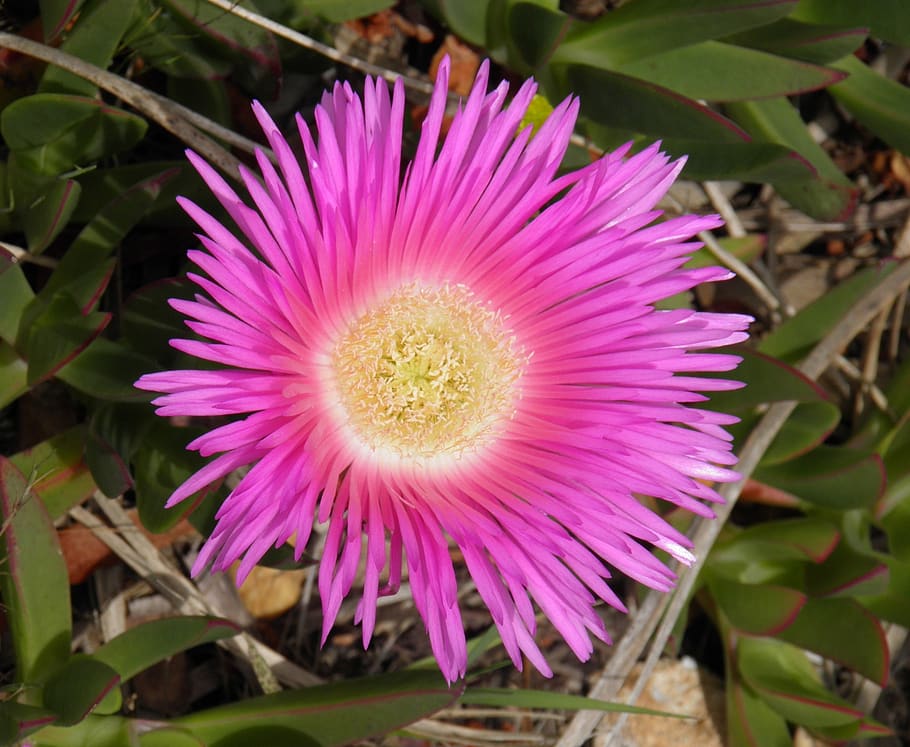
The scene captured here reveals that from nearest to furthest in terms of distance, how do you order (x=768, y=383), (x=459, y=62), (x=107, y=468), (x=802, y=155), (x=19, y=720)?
1. (x=19, y=720)
2. (x=107, y=468)
3. (x=768, y=383)
4. (x=802, y=155)
5. (x=459, y=62)

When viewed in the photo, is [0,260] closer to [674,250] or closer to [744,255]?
[674,250]

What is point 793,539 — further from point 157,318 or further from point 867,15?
point 157,318

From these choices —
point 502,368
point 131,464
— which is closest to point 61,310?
point 131,464

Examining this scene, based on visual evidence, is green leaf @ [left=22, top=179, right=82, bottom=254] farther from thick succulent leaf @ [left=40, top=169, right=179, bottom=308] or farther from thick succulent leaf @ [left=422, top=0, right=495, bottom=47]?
thick succulent leaf @ [left=422, top=0, right=495, bottom=47]

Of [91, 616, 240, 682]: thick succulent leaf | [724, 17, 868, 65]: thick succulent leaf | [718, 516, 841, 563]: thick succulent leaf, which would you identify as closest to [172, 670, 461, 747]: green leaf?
[91, 616, 240, 682]: thick succulent leaf

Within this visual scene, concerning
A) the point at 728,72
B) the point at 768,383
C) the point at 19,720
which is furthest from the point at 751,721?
the point at 19,720

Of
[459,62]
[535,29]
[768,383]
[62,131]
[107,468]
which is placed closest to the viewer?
[107,468]

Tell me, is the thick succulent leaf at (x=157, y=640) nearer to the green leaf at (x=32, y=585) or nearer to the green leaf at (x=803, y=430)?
the green leaf at (x=32, y=585)

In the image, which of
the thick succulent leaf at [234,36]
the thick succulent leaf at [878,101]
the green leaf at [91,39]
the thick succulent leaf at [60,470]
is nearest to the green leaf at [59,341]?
the thick succulent leaf at [60,470]
